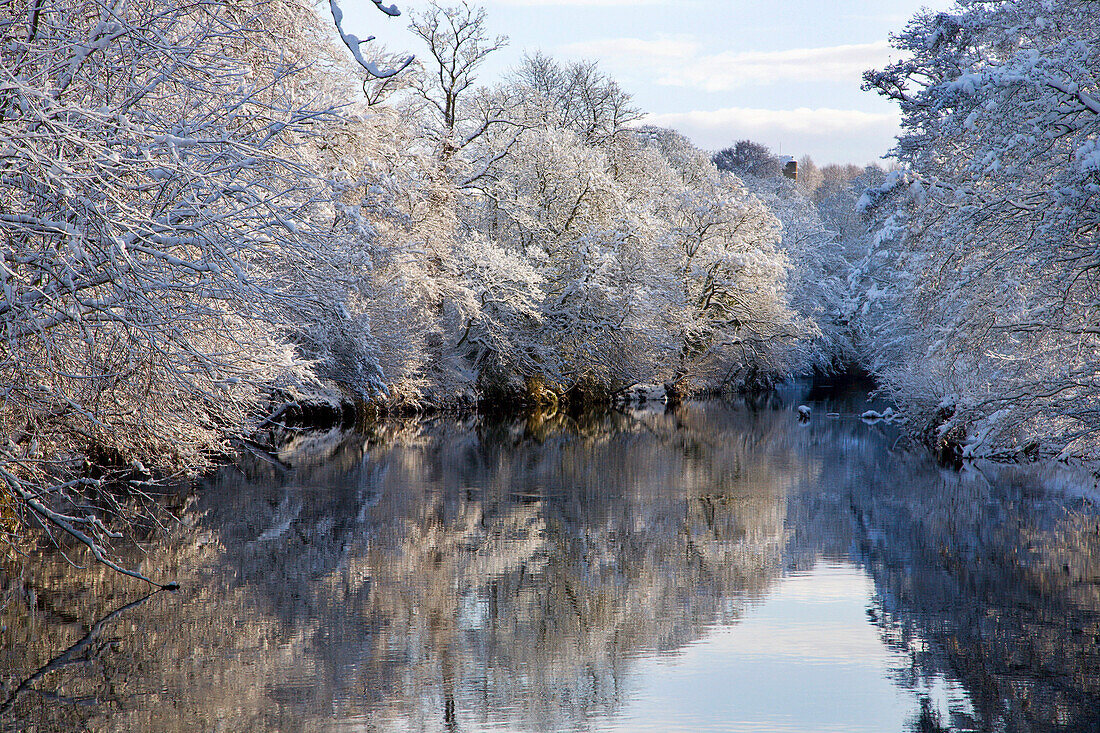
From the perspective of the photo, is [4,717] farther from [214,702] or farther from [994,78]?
[994,78]

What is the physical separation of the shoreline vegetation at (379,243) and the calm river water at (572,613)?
0.97 meters

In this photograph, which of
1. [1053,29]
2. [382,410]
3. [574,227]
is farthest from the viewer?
[574,227]

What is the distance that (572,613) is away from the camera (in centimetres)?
909

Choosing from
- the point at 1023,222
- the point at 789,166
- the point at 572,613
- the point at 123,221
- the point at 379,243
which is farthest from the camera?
the point at 789,166

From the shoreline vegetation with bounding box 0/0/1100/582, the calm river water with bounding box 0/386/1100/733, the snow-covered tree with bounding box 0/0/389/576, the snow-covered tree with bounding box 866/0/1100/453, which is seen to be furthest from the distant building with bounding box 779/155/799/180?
the snow-covered tree with bounding box 0/0/389/576

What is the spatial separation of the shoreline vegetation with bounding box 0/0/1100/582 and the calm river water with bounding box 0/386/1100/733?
0.97m

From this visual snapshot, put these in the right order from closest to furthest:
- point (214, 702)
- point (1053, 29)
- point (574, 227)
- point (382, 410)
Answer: point (214, 702) → point (1053, 29) → point (382, 410) → point (574, 227)

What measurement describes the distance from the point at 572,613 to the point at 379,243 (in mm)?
16078

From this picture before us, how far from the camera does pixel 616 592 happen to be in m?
9.88

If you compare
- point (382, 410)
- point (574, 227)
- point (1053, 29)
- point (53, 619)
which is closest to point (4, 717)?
point (53, 619)

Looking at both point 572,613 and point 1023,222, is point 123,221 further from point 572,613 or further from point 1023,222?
point 1023,222

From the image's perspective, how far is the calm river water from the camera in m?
6.71

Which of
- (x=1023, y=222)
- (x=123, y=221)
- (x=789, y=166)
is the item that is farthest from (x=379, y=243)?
(x=789, y=166)

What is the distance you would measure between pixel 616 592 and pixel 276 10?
25.2 ft
